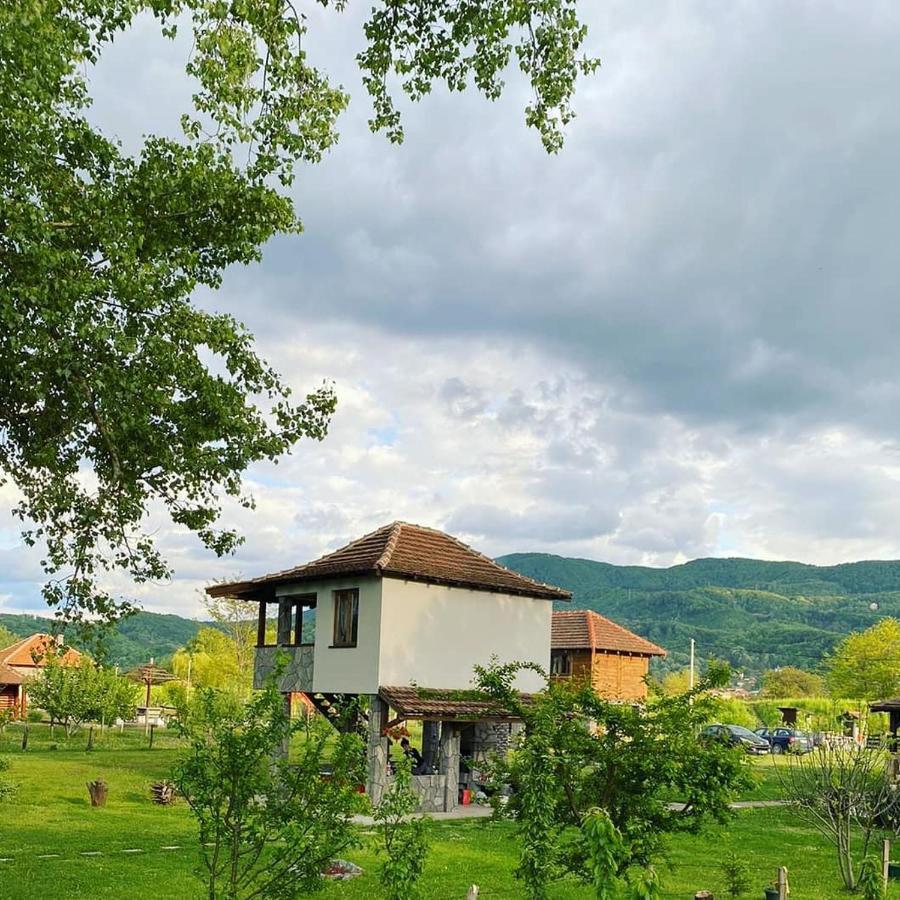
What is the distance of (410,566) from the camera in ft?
84.7

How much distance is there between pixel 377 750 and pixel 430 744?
468 centimetres

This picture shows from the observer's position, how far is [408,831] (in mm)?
9742

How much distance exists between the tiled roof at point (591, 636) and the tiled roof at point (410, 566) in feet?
67.1

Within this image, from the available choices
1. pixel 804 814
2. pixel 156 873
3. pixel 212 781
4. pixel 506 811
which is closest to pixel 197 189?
pixel 212 781

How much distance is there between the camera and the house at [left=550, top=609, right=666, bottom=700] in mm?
49375

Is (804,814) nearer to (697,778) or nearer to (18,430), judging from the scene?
(697,778)

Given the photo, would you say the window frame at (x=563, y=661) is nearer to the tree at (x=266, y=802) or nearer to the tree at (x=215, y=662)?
the tree at (x=215, y=662)

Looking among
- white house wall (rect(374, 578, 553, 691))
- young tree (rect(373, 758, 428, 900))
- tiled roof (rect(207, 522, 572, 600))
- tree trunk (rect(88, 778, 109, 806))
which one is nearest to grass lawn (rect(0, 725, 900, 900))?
tree trunk (rect(88, 778, 109, 806))

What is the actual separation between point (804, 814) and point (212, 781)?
1248 cm

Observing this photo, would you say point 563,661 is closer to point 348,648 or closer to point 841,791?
point 348,648

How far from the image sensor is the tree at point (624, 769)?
444 inches

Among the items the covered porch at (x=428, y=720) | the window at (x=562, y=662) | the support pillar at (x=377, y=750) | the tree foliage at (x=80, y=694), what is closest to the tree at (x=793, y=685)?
the window at (x=562, y=662)

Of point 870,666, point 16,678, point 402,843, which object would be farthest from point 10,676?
point 402,843

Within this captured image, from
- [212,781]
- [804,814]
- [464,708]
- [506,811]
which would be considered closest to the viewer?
[212,781]
